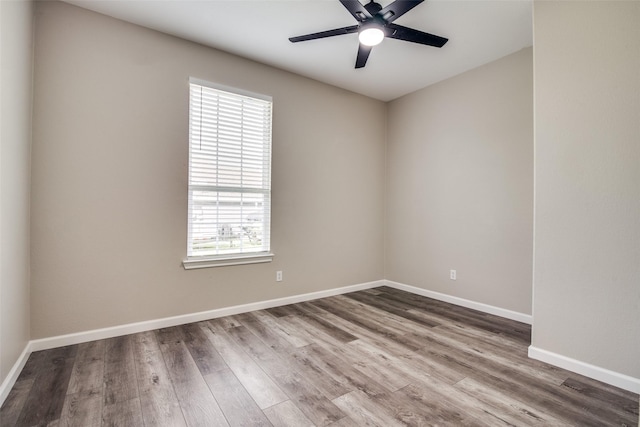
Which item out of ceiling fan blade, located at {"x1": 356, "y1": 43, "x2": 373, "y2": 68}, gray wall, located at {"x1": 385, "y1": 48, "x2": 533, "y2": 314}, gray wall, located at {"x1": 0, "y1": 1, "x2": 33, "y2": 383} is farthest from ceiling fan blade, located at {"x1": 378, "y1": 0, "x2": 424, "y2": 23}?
gray wall, located at {"x1": 0, "y1": 1, "x2": 33, "y2": 383}

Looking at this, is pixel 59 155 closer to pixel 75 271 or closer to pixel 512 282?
pixel 75 271

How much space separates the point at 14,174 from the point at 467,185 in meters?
4.07

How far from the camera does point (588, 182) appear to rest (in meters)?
2.09

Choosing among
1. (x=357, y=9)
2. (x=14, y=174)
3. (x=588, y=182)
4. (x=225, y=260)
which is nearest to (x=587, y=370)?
(x=588, y=182)

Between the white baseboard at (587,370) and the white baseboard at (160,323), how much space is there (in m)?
2.30

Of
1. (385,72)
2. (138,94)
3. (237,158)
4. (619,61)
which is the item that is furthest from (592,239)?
(138,94)

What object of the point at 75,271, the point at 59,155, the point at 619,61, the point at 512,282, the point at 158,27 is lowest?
the point at 512,282

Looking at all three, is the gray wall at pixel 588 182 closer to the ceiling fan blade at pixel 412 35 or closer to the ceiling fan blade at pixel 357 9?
the ceiling fan blade at pixel 412 35

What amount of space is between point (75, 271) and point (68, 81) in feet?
5.07

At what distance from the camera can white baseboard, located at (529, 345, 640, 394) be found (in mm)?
1914

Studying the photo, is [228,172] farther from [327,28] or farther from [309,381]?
[309,381]

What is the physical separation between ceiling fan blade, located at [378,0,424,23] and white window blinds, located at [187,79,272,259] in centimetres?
174

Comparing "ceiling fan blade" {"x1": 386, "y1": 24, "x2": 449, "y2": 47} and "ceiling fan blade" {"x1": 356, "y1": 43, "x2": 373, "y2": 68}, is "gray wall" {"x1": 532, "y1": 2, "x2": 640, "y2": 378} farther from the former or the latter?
"ceiling fan blade" {"x1": 356, "y1": 43, "x2": 373, "y2": 68}

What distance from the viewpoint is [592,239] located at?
2.08 meters
